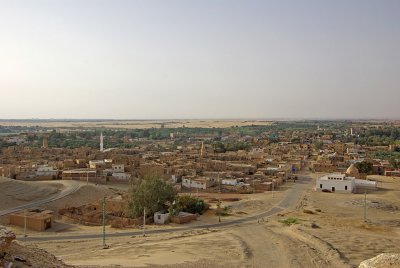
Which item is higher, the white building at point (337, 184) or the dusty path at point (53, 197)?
the white building at point (337, 184)

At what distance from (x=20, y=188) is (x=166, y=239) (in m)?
22.1

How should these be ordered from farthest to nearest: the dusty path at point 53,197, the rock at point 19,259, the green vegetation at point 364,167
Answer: the green vegetation at point 364,167 < the dusty path at point 53,197 < the rock at point 19,259

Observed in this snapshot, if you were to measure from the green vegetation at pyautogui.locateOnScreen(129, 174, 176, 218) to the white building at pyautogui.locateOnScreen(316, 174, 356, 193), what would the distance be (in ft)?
71.8

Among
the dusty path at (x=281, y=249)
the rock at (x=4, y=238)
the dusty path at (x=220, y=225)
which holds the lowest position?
the dusty path at (x=220, y=225)

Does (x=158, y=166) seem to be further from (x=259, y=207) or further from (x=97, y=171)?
(x=259, y=207)

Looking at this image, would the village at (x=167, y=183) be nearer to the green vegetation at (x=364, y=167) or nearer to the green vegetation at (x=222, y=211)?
the green vegetation at (x=364, y=167)

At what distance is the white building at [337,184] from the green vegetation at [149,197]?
71.8ft

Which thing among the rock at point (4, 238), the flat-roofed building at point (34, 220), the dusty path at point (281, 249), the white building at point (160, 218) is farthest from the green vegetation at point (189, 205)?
the rock at point (4, 238)

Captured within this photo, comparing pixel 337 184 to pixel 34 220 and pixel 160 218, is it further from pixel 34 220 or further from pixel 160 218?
pixel 34 220

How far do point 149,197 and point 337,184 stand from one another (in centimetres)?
2467

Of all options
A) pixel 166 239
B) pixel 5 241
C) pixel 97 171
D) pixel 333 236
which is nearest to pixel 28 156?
pixel 97 171

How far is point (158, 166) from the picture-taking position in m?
59.3

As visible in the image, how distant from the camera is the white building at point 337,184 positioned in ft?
160

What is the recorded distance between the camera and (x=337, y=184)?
49125 mm
